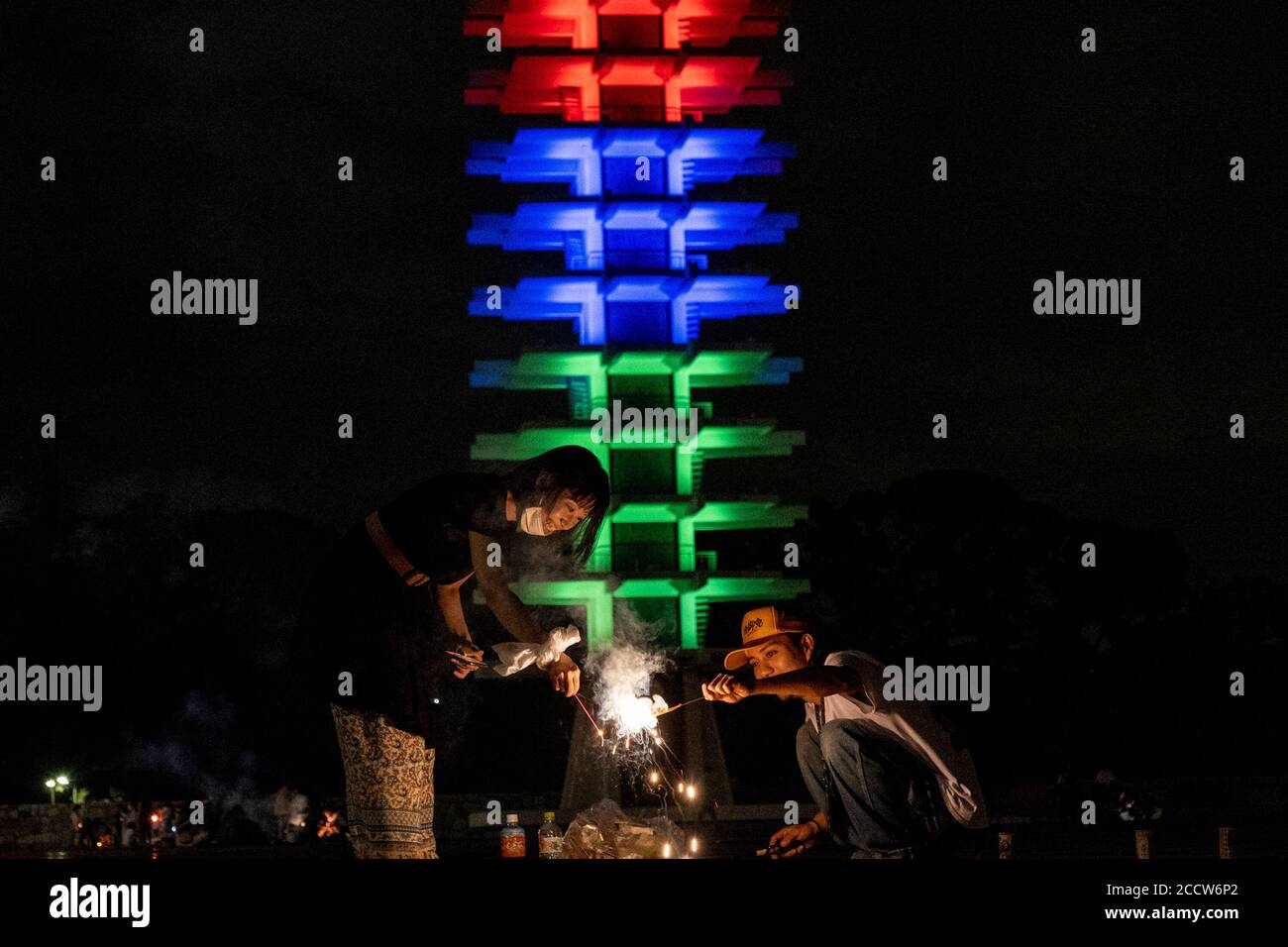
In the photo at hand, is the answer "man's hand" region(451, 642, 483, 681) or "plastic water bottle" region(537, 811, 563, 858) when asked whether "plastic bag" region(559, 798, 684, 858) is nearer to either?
"plastic water bottle" region(537, 811, 563, 858)

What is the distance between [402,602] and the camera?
13.9 m

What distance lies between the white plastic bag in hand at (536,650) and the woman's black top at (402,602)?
41cm

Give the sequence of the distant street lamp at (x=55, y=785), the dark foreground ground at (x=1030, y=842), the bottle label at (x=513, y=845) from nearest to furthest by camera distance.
A: the bottle label at (x=513, y=845) < the dark foreground ground at (x=1030, y=842) < the distant street lamp at (x=55, y=785)

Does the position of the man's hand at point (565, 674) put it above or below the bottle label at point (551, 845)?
above

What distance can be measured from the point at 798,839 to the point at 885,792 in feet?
2.87

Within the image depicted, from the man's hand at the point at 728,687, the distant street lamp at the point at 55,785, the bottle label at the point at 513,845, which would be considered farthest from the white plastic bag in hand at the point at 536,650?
the distant street lamp at the point at 55,785

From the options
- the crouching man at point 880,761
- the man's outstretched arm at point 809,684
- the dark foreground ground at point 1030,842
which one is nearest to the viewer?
the man's outstretched arm at point 809,684

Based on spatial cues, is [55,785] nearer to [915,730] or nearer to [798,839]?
[798,839]

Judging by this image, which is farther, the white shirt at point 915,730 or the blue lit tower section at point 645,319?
the blue lit tower section at point 645,319

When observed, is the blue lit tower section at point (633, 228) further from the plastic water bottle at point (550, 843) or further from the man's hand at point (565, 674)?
the plastic water bottle at point (550, 843)

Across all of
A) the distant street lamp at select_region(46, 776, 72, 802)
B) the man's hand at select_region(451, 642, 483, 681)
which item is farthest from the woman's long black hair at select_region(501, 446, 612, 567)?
the distant street lamp at select_region(46, 776, 72, 802)

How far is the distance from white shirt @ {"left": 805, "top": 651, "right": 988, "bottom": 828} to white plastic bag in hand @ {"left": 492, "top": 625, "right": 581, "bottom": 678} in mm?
2054

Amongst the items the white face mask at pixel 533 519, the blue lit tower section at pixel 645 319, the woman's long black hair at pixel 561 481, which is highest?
the blue lit tower section at pixel 645 319

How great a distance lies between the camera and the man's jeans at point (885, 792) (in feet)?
42.4
